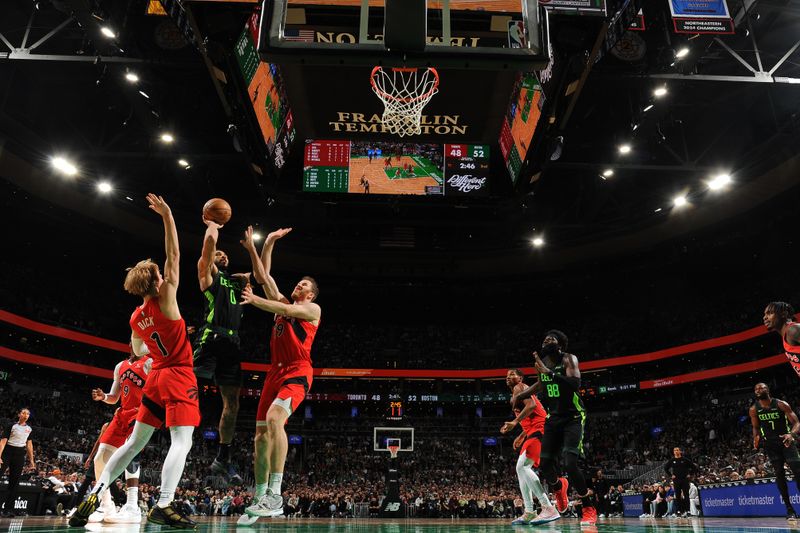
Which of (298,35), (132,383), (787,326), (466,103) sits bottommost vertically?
(132,383)

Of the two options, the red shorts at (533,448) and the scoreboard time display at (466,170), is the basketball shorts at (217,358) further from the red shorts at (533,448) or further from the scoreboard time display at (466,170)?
the scoreboard time display at (466,170)

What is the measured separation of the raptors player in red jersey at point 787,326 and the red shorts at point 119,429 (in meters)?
6.94

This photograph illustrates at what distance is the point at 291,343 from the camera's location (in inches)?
240

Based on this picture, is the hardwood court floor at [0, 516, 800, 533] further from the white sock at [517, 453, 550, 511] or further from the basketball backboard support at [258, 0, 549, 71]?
the basketball backboard support at [258, 0, 549, 71]

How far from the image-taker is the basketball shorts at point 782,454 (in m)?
9.27

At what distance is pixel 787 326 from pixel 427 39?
4.93 metres

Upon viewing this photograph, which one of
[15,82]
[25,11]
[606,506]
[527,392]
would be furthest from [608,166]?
[15,82]

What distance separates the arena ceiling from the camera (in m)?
12.6

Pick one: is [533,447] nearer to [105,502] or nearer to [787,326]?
[787,326]

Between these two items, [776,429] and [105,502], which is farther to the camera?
[776,429]

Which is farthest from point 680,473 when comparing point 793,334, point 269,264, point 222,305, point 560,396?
point 222,305

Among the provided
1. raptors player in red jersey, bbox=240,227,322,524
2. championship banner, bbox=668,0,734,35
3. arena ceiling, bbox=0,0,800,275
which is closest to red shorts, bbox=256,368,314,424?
raptors player in red jersey, bbox=240,227,322,524

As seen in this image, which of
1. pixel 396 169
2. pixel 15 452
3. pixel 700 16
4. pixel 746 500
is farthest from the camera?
pixel 396 169

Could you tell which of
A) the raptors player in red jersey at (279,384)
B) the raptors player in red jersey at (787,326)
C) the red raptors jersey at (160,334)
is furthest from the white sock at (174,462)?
the raptors player in red jersey at (787,326)
